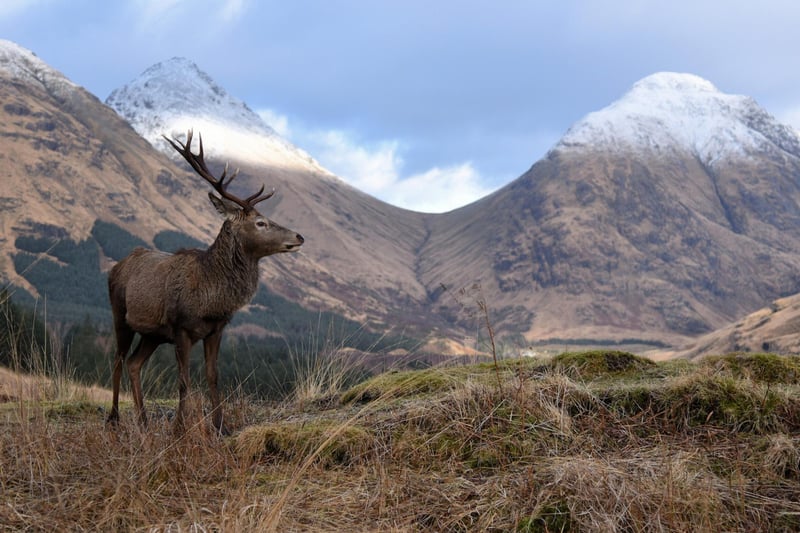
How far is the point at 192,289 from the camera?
8.36 metres

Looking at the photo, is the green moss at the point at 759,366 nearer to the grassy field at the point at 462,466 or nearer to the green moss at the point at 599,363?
the grassy field at the point at 462,466

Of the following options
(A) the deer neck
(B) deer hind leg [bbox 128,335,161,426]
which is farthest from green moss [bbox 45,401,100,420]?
(A) the deer neck

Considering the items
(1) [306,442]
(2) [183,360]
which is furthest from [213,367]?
(1) [306,442]

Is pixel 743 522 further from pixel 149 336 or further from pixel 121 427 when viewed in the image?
pixel 149 336

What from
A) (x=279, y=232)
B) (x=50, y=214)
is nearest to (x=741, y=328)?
(x=279, y=232)

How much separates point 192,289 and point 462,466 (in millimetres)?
4308

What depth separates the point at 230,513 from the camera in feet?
13.3

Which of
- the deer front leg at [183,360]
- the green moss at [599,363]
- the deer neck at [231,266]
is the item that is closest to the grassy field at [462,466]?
A: the green moss at [599,363]

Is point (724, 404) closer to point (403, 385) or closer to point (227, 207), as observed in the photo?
point (403, 385)

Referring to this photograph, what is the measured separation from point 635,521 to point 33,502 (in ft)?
11.5

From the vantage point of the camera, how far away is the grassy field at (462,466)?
4227 millimetres

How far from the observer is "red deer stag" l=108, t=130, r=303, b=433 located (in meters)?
8.30

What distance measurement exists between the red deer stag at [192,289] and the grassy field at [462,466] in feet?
5.15

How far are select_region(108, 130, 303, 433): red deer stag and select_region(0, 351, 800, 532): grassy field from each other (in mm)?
1570
